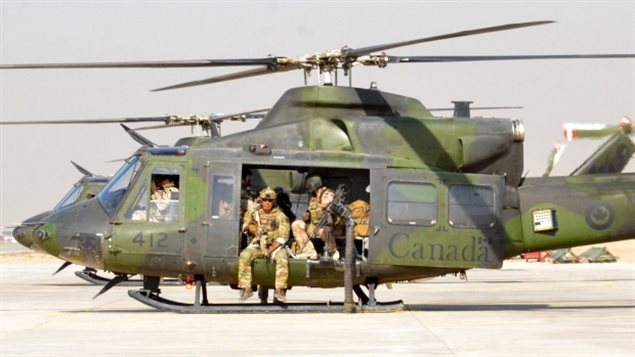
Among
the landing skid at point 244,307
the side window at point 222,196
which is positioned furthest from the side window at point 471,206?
the side window at point 222,196

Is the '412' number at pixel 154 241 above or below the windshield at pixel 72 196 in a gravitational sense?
below

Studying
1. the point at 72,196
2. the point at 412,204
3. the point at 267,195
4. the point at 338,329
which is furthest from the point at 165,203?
the point at 72,196

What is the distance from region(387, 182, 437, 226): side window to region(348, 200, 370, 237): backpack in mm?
429

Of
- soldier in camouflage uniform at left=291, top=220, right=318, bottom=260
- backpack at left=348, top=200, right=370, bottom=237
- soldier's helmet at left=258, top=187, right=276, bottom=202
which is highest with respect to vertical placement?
soldier's helmet at left=258, top=187, right=276, bottom=202

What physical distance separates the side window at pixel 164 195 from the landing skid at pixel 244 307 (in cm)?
111

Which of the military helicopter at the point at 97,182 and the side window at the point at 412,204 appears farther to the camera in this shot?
the military helicopter at the point at 97,182

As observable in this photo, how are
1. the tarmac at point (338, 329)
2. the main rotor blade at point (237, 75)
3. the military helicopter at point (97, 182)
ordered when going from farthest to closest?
the military helicopter at point (97, 182)
the main rotor blade at point (237, 75)
the tarmac at point (338, 329)

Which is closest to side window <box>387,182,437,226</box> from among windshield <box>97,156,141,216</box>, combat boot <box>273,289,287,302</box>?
combat boot <box>273,289,287,302</box>

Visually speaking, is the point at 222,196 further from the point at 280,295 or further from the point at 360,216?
the point at 360,216

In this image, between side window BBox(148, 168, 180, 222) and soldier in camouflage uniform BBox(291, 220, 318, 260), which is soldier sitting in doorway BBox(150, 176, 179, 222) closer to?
side window BBox(148, 168, 180, 222)

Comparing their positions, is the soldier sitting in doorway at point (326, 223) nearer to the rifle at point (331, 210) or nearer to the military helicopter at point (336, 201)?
the rifle at point (331, 210)

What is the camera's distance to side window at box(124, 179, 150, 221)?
1588 centimetres

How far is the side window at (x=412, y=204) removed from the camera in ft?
52.0

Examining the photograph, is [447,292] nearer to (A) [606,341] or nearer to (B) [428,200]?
(B) [428,200]
